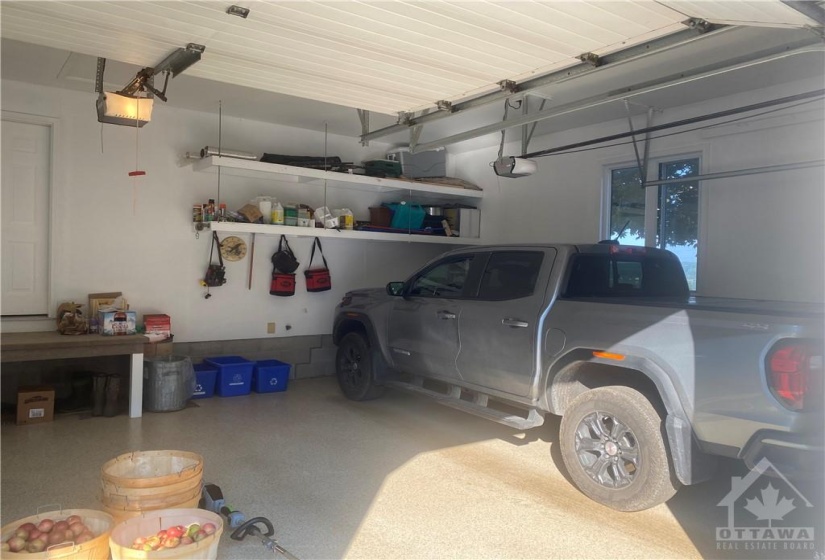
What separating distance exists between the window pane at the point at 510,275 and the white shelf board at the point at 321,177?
2686mm

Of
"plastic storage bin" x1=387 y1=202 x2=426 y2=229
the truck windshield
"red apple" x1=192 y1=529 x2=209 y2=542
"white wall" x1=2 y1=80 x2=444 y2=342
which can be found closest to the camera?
"red apple" x1=192 y1=529 x2=209 y2=542

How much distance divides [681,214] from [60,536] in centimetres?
604

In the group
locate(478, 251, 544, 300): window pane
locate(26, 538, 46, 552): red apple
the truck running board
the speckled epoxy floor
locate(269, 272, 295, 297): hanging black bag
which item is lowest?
the speckled epoxy floor

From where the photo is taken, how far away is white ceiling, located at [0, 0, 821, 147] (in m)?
3.22

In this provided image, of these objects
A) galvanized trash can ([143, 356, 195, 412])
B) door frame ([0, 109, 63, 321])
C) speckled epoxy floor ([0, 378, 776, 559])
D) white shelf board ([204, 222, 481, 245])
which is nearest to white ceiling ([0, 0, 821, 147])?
door frame ([0, 109, 63, 321])

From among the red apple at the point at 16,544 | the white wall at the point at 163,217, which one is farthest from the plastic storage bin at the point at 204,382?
the red apple at the point at 16,544

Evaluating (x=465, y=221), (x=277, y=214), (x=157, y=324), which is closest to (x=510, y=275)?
(x=277, y=214)

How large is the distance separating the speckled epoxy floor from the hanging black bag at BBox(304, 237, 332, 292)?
2.07 m

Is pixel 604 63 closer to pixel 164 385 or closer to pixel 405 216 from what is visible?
pixel 405 216

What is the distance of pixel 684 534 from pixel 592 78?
12.3 ft

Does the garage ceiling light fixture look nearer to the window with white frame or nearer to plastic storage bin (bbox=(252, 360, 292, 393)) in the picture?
plastic storage bin (bbox=(252, 360, 292, 393))

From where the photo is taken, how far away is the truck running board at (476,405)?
473 cm

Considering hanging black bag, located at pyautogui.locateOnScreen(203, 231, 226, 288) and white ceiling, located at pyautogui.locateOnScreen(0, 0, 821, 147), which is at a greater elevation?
white ceiling, located at pyautogui.locateOnScreen(0, 0, 821, 147)

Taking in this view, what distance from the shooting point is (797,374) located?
309 cm
